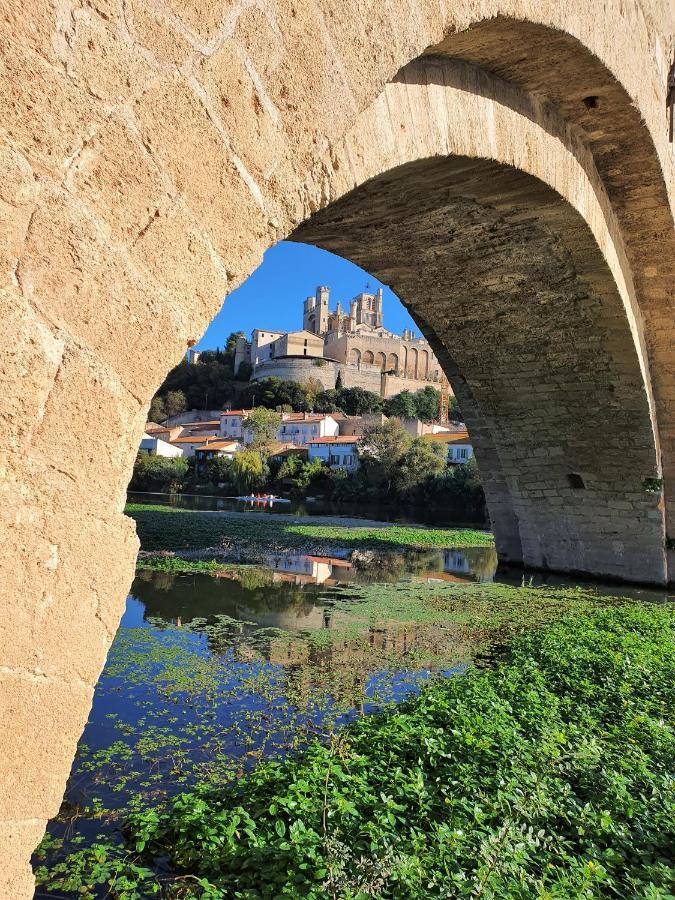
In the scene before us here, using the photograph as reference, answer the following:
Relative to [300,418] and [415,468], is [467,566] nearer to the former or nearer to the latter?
[415,468]

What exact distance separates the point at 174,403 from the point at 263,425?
23.4 meters

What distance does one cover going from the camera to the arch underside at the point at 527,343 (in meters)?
5.42

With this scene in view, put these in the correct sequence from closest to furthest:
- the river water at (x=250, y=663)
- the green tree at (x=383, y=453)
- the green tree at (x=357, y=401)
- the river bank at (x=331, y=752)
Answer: the river bank at (x=331, y=752) → the river water at (x=250, y=663) → the green tree at (x=383, y=453) → the green tree at (x=357, y=401)

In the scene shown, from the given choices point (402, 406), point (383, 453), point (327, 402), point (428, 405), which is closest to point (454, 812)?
point (383, 453)

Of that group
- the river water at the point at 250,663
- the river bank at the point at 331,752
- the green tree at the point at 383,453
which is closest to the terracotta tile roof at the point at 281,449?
the green tree at the point at 383,453

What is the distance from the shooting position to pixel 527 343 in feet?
27.3

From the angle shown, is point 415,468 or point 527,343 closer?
point 527,343

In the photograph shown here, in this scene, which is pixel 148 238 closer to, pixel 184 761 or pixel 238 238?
pixel 238 238

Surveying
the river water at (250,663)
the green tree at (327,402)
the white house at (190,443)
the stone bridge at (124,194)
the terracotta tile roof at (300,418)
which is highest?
the green tree at (327,402)

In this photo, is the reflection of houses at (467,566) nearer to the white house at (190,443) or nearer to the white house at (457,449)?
the white house at (457,449)

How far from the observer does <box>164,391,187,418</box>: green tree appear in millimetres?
67938

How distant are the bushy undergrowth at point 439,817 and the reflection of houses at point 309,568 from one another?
5.94 m

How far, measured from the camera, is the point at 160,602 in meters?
7.46

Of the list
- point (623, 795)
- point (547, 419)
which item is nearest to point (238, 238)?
point (623, 795)
